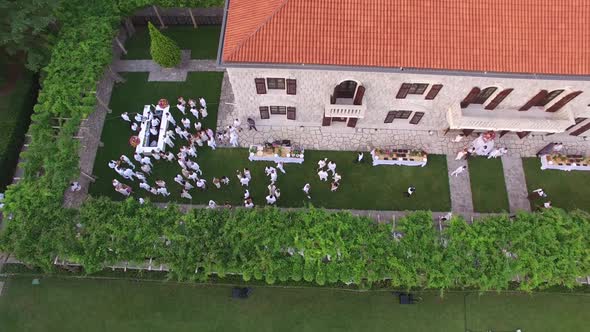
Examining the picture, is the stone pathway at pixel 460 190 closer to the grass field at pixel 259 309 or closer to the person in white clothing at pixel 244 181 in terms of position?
the grass field at pixel 259 309

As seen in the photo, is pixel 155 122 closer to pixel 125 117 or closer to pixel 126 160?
pixel 125 117

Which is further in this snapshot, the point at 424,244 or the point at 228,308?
the point at 228,308

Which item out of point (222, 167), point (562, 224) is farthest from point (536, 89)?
point (222, 167)

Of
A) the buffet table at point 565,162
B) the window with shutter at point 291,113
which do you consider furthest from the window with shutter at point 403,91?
the buffet table at point 565,162

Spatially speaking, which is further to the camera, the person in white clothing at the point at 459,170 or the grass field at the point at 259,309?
the person in white clothing at the point at 459,170

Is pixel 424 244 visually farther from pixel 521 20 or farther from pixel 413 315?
pixel 521 20

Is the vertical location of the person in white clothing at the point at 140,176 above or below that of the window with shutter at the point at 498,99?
below

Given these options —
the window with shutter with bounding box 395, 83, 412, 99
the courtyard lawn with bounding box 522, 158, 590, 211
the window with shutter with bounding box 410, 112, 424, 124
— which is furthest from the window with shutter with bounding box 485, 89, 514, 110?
the window with shutter with bounding box 395, 83, 412, 99
